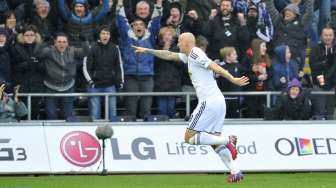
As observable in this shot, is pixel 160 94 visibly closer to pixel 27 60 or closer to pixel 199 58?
pixel 27 60

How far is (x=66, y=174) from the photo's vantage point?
18.1 metres

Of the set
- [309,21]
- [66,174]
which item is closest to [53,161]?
[66,174]

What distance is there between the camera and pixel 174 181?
16.4 m

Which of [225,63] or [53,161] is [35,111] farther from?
[225,63]

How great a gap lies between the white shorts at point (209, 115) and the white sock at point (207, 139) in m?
0.13

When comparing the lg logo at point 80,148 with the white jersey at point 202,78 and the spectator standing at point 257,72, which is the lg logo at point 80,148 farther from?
the spectator standing at point 257,72

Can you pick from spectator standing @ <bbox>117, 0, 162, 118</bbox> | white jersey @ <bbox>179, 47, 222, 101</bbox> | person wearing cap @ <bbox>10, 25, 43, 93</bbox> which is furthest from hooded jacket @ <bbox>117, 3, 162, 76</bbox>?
white jersey @ <bbox>179, 47, 222, 101</bbox>

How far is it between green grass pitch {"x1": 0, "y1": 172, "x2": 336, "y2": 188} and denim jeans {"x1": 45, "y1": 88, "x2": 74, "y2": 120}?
2630 mm

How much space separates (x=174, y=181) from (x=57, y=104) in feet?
15.3

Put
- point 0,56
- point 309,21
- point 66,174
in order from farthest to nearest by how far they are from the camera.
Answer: point 309,21, point 0,56, point 66,174

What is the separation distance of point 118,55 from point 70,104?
5.03 feet

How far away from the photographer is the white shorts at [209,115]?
15.3 meters

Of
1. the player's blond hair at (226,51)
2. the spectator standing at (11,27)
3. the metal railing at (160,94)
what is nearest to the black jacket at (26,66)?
the spectator standing at (11,27)

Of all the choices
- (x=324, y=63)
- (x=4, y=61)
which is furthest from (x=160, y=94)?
(x=324, y=63)
